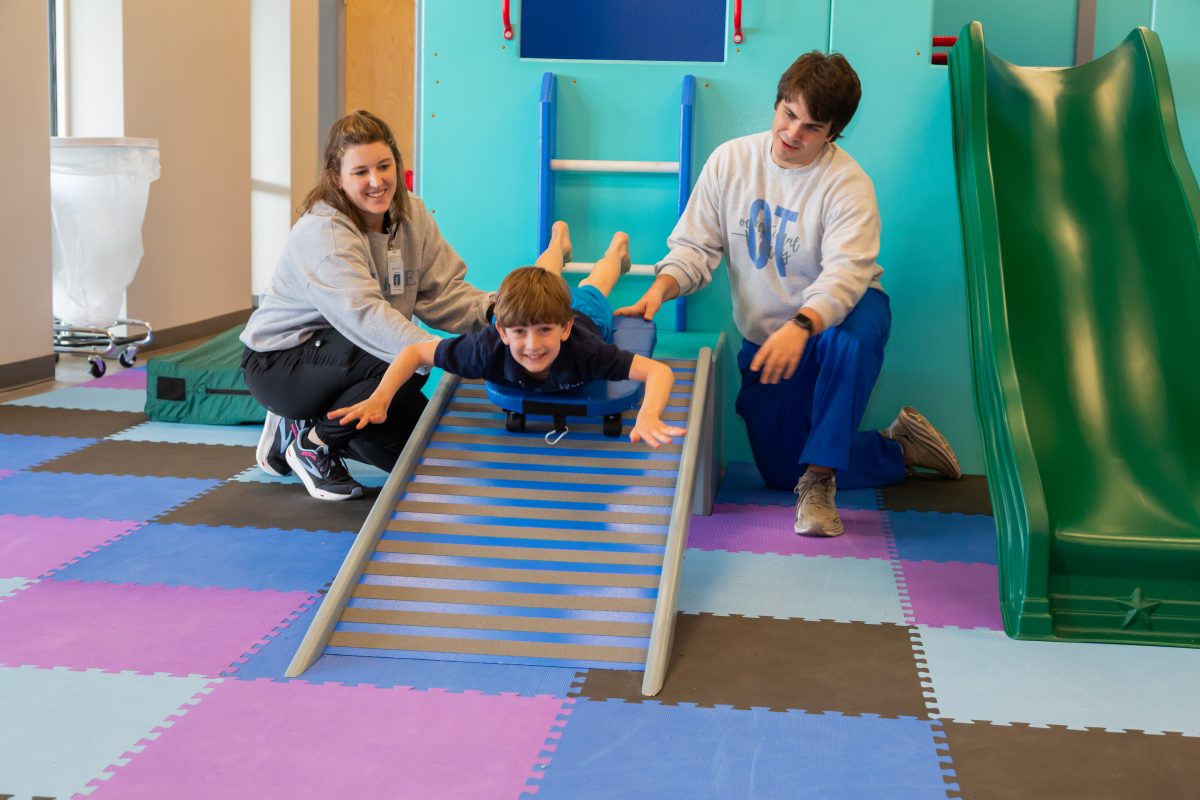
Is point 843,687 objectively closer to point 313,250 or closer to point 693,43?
point 313,250

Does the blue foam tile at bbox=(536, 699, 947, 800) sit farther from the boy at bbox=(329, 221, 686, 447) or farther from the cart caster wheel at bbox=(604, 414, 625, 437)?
the cart caster wheel at bbox=(604, 414, 625, 437)

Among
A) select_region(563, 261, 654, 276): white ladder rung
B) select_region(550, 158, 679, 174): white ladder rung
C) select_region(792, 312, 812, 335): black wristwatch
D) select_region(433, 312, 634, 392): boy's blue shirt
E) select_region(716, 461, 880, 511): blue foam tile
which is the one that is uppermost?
select_region(550, 158, 679, 174): white ladder rung

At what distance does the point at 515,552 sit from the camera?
2.95 metres

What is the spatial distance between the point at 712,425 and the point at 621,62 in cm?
152

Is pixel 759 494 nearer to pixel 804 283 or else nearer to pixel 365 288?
pixel 804 283

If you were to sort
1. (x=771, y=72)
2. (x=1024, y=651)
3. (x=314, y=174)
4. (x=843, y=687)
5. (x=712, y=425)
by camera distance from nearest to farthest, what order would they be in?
(x=843, y=687)
(x=1024, y=651)
(x=712, y=425)
(x=771, y=72)
(x=314, y=174)

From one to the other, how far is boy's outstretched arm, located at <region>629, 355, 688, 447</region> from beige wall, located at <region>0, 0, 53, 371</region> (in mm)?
3527

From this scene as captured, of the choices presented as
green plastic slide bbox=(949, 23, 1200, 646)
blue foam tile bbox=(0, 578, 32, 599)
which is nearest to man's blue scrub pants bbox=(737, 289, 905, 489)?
green plastic slide bbox=(949, 23, 1200, 646)

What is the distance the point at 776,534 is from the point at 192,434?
96.6 inches

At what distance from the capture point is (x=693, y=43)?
183 inches

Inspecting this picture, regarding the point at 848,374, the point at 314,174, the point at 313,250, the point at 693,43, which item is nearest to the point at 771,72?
the point at 693,43

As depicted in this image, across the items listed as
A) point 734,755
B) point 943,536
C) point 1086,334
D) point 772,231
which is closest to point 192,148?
point 772,231

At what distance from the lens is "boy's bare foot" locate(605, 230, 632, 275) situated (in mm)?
4254

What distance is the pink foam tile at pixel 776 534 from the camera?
11.7 ft
